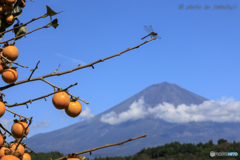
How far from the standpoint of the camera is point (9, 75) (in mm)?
3557

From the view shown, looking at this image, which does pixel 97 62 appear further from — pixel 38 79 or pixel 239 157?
pixel 239 157

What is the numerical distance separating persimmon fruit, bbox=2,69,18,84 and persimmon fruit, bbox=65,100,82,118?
2.75 ft

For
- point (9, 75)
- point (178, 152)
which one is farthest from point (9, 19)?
point (178, 152)

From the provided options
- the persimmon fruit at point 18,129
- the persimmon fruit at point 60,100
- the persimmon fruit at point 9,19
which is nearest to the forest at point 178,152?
the persimmon fruit at point 9,19

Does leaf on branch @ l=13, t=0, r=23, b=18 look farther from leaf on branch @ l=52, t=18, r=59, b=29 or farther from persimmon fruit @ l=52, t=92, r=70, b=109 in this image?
persimmon fruit @ l=52, t=92, r=70, b=109

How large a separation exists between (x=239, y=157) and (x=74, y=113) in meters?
21.0

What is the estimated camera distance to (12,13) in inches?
162

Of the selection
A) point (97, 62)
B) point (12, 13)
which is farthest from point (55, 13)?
point (97, 62)

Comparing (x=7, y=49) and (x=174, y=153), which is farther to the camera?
(x=174, y=153)

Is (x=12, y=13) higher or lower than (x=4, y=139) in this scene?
higher

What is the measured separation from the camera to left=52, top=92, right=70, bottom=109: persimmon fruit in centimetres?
322

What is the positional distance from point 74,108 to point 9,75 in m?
0.97

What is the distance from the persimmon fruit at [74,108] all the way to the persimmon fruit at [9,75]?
0.84 metres

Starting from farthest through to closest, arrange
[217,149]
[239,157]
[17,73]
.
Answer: [217,149] → [239,157] → [17,73]
